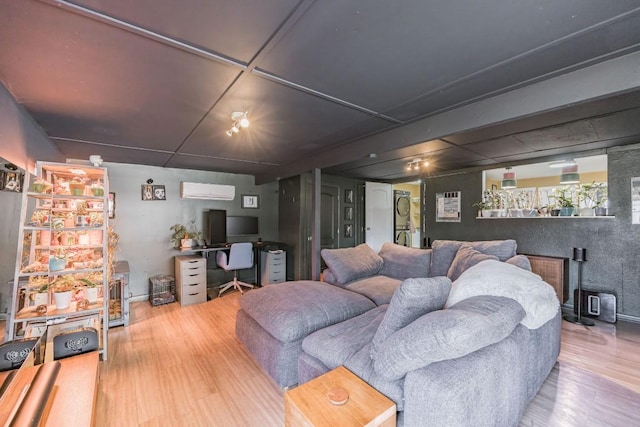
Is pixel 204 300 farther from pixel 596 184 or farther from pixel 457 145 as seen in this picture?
pixel 596 184

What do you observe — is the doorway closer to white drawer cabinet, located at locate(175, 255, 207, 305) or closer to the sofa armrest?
white drawer cabinet, located at locate(175, 255, 207, 305)

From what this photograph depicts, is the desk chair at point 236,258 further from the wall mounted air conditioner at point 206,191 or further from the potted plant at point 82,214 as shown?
the potted plant at point 82,214

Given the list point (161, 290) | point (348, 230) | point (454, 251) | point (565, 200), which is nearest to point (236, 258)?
point (161, 290)

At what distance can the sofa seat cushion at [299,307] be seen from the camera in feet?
6.82

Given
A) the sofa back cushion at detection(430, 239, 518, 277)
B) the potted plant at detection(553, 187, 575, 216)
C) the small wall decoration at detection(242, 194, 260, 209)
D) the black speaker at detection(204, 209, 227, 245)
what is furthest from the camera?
the small wall decoration at detection(242, 194, 260, 209)

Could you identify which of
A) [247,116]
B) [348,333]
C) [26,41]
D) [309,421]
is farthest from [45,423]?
[247,116]

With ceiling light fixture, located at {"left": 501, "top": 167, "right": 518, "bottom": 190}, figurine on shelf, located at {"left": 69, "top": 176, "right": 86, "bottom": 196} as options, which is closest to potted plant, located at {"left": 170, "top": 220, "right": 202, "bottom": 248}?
figurine on shelf, located at {"left": 69, "top": 176, "right": 86, "bottom": 196}

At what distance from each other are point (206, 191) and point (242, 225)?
93 cm

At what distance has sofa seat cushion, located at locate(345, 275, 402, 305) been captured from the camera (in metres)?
2.72

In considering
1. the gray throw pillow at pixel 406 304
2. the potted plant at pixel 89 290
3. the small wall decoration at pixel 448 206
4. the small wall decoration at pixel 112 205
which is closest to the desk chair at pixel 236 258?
the small wall decoration at pixel 112 205

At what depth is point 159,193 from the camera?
447 centimetres

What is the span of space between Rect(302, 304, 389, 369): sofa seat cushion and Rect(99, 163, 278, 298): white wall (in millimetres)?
3629

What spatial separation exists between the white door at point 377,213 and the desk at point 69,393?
518 cm

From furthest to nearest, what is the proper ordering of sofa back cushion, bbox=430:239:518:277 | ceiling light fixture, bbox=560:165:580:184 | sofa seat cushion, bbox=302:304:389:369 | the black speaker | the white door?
the white door → the black speaker → ceiling light fixture, bbox=560:165:580:184 → sofa back cushion, bbox=430:239:518:277 → sofa seat cushion, bbox=302:304:389:369
